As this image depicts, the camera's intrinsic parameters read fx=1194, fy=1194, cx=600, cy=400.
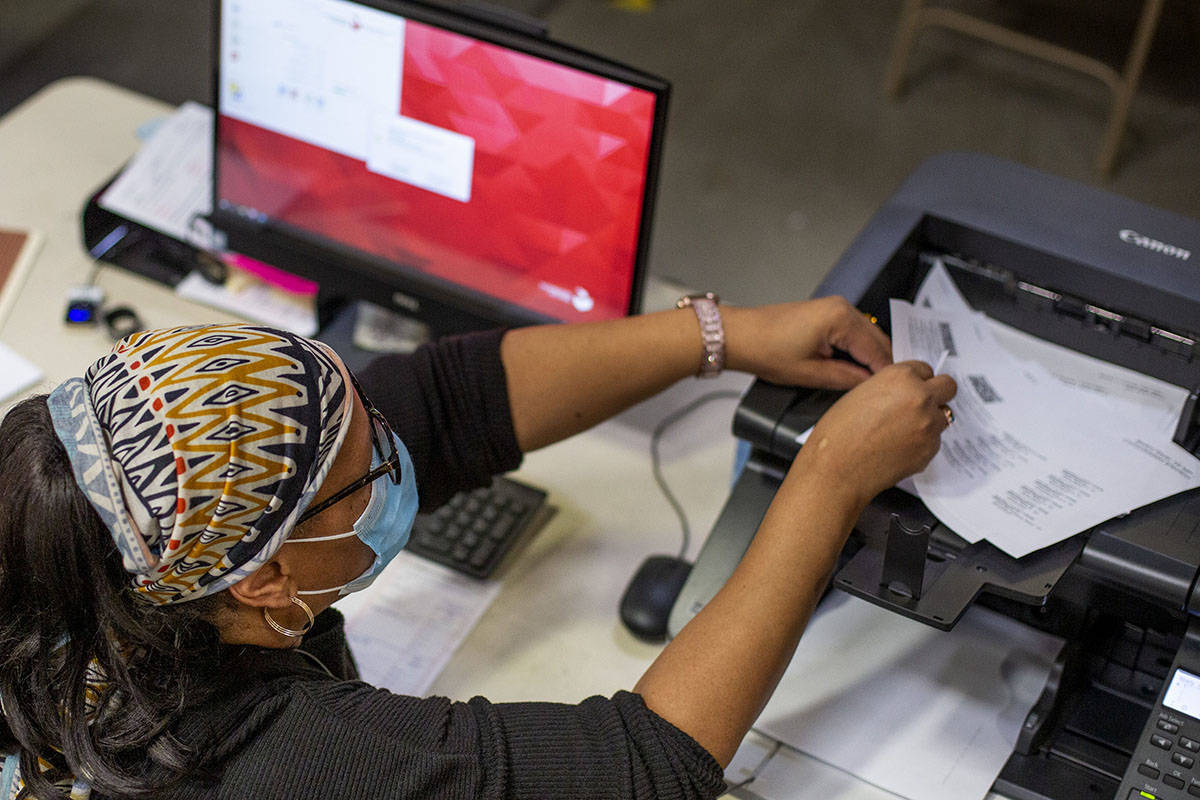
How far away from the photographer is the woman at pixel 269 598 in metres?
0.74

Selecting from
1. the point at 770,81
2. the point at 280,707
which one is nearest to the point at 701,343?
the point at 280,707

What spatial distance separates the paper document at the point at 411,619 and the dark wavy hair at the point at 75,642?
0.34 m

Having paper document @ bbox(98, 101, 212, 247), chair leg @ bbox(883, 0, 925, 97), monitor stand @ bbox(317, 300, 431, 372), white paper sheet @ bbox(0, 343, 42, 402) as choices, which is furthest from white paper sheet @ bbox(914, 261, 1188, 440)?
chair leg @ bbox(883, 0, 925, 97)

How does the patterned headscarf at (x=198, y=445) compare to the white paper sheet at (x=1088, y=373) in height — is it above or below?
above

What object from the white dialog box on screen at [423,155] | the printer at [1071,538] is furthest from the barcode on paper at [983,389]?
the white dialog box on screen at [423,155]

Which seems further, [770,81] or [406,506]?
[770,81]

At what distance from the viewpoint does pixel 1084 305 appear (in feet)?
3.86

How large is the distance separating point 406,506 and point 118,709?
259 mm

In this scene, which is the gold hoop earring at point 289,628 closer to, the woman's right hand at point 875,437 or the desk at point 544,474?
the desk at point 544,474

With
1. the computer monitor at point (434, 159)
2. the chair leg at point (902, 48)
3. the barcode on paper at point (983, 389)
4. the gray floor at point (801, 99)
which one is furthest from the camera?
the chair leg at point (902, 48)

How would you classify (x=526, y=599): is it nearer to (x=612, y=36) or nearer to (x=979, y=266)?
(x=979, y=266)

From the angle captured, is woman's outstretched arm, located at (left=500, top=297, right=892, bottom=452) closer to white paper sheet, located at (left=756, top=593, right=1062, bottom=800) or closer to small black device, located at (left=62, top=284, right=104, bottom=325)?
white paper sheet, located at (left=756, top=593, right=1062, bottom=800)

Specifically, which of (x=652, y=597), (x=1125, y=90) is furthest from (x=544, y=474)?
(x=1125, y=90)

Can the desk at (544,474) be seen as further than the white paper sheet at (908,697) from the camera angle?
Yes
